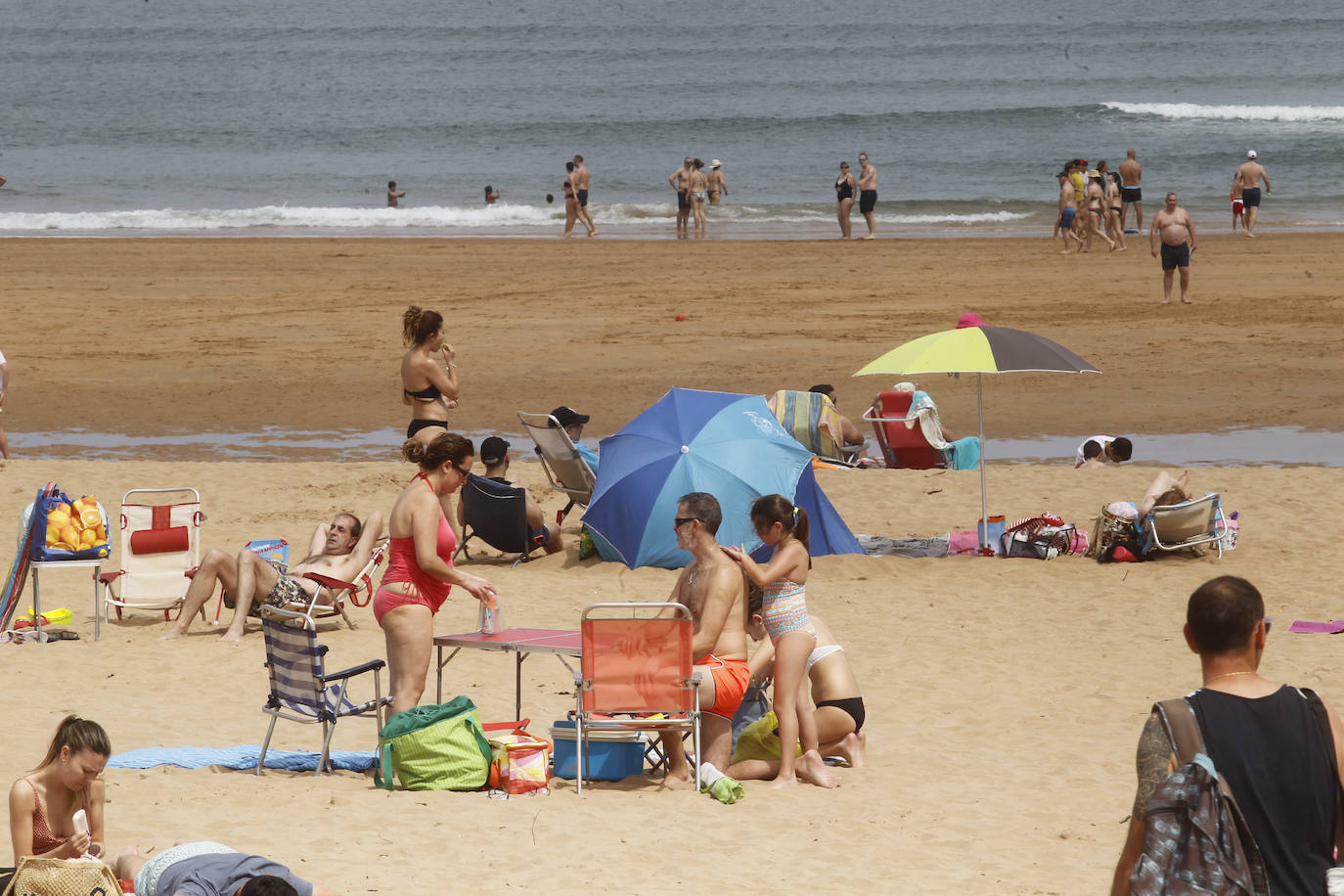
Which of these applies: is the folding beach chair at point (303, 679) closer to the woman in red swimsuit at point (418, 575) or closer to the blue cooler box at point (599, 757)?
the woman in red swimsuit at point (418, 575)

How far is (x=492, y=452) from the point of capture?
10164 millimetres

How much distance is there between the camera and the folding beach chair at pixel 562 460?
1027 centimetres

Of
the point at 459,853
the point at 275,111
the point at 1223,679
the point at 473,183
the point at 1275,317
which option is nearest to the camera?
the point at 1223,679

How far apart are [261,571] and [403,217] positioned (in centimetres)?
2452

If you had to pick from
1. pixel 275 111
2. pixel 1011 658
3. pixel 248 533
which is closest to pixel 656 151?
pixel 275 111

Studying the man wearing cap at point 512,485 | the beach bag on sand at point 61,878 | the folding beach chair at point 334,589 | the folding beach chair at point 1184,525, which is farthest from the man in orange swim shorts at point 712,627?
the folding beach chair at point 1184,525

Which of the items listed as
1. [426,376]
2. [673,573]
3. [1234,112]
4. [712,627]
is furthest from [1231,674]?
[1234,112]

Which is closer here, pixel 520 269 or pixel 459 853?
pixel 459 853

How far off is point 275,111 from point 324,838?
172 feet

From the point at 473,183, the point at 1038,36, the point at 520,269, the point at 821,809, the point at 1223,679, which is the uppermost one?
the point at 1038,36

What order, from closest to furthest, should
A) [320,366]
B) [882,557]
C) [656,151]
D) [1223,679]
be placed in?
[1223,679] < [882,557] < [320,366] < [656,151]

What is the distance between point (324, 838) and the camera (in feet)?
16.7

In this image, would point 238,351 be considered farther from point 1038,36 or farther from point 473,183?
point 1038,36

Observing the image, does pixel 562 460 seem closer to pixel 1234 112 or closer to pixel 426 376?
pixel 426 376
